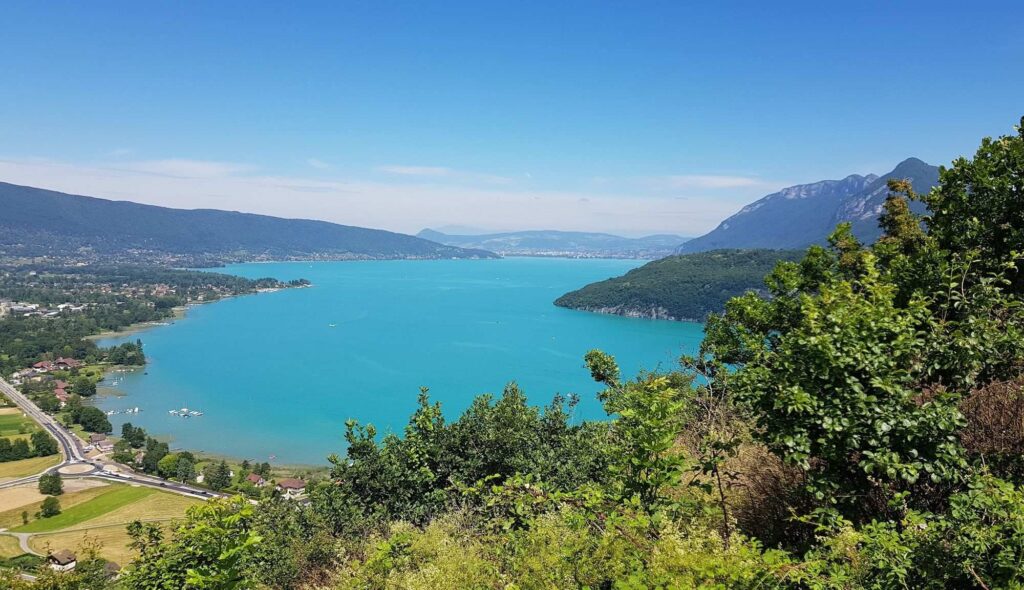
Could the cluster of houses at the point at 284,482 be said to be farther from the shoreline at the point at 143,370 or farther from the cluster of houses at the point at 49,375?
the cluster of houses at the point at 49,375

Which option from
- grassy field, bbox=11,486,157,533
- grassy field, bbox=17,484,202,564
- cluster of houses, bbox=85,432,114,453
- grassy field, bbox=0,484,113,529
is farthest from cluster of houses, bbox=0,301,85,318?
grassy field, bbox=17,484,202,564

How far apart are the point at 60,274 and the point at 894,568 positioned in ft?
519

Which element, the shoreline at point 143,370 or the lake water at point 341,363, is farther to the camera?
the lake water at point 341,363

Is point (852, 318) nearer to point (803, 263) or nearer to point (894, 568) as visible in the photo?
point (894, 568)

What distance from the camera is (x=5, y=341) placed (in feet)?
185

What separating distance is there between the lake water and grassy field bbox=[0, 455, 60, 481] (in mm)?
4982

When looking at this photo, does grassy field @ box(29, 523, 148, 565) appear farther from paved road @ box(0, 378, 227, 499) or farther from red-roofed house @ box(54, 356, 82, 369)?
red-roofed house @ box(54, 356, 82, 369)

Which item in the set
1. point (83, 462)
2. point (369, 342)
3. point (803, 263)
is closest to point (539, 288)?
point (369, 342)

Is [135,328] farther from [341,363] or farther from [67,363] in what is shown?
[341,363]

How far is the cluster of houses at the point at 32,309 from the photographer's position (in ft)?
243

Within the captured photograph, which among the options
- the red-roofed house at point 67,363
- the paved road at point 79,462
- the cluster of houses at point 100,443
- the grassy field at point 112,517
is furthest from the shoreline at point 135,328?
the grassy field at point 112,517

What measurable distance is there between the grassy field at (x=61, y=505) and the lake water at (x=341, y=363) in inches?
222

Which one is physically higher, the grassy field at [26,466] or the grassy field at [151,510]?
the grassy field at [151,510]

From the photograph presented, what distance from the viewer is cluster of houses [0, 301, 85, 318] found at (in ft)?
243
